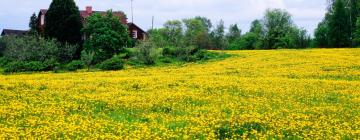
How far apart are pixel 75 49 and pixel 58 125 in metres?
46.1

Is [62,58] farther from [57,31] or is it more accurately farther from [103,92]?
[103,92]

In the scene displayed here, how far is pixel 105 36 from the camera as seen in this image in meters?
60.9

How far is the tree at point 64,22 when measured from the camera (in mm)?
65438

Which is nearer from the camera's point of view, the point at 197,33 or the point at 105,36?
the point at 105,36

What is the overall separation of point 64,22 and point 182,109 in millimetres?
46978

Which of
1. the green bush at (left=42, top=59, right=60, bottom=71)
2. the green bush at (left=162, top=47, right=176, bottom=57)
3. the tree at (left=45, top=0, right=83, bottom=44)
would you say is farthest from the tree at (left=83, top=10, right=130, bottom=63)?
the green bush at (left=42, top=59, right=60, bottom=71)

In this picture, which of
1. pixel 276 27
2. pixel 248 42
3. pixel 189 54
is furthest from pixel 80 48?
pixel 248 42

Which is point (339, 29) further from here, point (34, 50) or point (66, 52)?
point (34, 50)

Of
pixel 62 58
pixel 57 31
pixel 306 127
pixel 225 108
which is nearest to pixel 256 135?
pixel 306 127

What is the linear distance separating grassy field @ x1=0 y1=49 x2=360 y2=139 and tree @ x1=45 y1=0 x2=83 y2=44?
34.3 metres

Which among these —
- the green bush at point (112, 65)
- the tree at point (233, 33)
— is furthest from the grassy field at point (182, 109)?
the tree at point (233, 33)

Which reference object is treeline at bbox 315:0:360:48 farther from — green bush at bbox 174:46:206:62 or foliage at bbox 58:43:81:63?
foliage at bbox 58:43:81:63

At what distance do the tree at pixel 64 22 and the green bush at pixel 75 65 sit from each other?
576 inches

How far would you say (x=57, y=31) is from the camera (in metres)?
65.3
